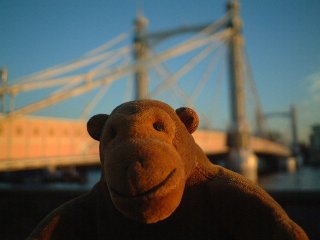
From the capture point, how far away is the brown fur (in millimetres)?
939

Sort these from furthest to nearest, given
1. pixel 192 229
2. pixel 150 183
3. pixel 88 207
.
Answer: pixel 88 207 < pixel 192 229 < pixel 150 183

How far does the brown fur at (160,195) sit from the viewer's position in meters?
0.94

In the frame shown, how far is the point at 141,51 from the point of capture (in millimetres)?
19641

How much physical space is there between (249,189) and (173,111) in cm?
41

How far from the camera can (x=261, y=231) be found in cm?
100

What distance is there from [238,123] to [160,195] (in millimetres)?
18430

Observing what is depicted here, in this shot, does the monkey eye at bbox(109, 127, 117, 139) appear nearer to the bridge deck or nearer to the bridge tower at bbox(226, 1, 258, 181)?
the bridge deck

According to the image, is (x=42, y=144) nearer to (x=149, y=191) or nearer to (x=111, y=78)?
(x=111, y=78)

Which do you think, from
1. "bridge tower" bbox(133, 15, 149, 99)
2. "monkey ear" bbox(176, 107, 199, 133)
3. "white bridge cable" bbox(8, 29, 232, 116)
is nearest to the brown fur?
"monkey ear" bbox(176, 107, 199, 133)

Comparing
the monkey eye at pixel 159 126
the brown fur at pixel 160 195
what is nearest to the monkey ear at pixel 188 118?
the brown fur at pixel 160 195

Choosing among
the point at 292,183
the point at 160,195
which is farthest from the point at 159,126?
the point at 292,183

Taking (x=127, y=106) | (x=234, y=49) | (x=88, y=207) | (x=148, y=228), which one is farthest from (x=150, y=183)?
(x=234, y=49)

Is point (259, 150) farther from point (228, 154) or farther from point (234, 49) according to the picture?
point (234, 49)

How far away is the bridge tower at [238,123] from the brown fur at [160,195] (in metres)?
17.2
